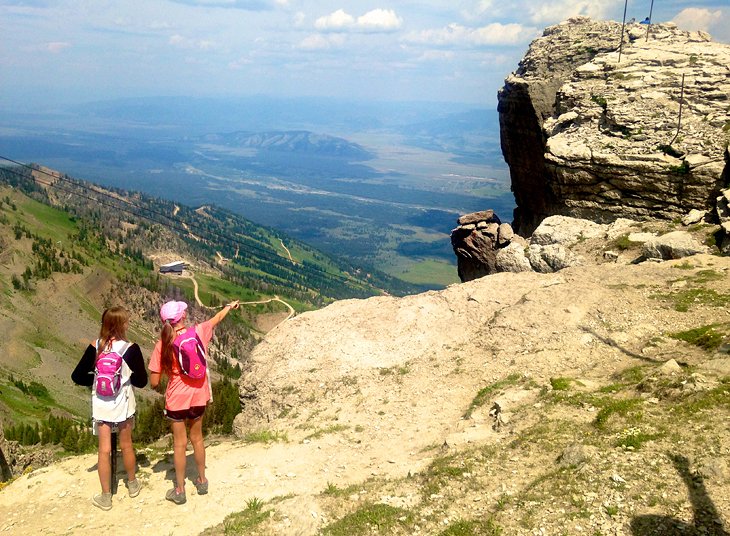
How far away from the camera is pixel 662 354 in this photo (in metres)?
15.0

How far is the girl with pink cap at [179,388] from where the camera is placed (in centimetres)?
1080

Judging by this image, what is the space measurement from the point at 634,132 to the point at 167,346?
27.9 meters

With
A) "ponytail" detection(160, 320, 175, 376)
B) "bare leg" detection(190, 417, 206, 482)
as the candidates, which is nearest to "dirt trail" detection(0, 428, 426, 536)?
"bare leg" detection(190, 417, 206, 482)

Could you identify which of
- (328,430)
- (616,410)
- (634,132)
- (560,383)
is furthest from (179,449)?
(634,132)

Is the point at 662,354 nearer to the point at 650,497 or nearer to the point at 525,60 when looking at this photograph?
the point at 650,497

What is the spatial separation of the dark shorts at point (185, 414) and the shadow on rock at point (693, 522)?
7.97 metres

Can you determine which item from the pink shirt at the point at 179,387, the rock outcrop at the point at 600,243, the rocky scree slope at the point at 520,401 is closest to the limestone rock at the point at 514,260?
the rock outcrop at the point at 600,243

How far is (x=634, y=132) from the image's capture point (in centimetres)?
3025

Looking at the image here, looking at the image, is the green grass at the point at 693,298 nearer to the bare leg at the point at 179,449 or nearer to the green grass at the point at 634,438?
the green grass at the point at 634,438

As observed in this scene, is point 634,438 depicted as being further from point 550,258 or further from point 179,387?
point 550,258

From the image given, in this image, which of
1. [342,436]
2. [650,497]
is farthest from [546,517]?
Result: [342,436]

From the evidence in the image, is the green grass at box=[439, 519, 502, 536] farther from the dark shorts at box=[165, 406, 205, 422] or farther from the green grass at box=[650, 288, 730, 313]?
the green grass at box=[650, 288, 730, 313]

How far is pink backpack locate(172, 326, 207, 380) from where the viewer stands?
10.8m

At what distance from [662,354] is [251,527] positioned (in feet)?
36.7
